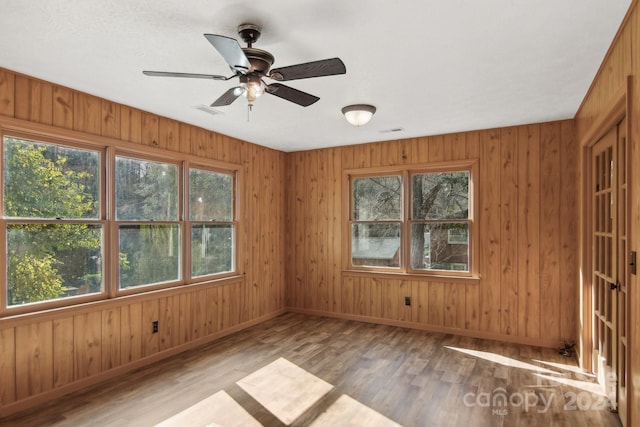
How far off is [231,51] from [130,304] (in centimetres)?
286

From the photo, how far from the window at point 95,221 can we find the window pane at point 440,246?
9.07ft

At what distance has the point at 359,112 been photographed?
142 inches

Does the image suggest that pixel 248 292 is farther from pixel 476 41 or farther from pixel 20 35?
pixel 476 41

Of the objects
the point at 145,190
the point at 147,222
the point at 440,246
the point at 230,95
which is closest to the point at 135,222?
the point at 147,222

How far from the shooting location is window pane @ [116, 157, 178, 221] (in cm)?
364

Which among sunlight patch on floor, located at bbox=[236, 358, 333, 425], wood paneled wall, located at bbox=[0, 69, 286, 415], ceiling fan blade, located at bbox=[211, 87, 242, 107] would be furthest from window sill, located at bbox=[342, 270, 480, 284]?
ceiling fan blade, located at bbox=[211, 87, 242, 107]

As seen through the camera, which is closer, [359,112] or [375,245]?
[359,112]

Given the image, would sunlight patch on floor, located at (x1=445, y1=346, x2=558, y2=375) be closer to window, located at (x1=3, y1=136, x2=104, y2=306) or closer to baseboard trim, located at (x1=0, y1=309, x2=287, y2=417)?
baseboard trim, located at (x1=0, y1=309, x2=287, y2=417)

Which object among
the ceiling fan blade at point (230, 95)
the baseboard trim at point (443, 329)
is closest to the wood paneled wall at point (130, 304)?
the baseboard trim at point (443, 329)

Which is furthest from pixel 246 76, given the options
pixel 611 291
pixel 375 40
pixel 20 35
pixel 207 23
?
pixel 611 291

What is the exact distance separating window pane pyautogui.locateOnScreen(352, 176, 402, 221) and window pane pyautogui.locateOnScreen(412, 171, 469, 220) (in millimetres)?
269

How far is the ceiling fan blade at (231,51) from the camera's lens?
69.5 inches

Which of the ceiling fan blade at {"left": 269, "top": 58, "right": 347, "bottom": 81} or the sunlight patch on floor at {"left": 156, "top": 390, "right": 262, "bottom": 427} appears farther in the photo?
the sunlight patch on floor at {"left": 156, "top": 390, "right": 262, "bottom": 427}

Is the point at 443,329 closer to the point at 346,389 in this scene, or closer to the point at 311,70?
the point at 346,389
